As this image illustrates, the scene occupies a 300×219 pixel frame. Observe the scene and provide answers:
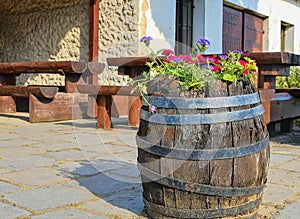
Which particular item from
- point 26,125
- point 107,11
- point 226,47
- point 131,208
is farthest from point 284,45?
point 131,208

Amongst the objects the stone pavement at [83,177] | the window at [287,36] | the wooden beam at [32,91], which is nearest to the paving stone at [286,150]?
the stone pavement at [83,177]

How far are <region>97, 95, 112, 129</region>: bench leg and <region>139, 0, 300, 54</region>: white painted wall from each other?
268 centimetres

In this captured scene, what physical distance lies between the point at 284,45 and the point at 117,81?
7.65 metres

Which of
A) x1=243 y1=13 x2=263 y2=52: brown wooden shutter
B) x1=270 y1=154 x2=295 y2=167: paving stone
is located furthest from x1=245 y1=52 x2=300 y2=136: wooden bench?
x1=243 y1=13 x2=263 y2=52: brown wooden shutter

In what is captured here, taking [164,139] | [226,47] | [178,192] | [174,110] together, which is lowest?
[178,192]

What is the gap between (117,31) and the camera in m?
7.84

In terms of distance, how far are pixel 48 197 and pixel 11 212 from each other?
0.27 metres

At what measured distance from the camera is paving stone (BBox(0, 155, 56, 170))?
9.71 feet

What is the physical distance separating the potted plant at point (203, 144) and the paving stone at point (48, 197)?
1.67 feet

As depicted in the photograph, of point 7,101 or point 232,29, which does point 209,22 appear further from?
point 7,101

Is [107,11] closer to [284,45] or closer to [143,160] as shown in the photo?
[143,160]

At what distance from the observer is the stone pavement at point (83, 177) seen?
6.59 feet

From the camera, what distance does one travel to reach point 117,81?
797 centimetres

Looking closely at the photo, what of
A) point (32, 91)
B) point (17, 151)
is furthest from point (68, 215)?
point (32, 91)
